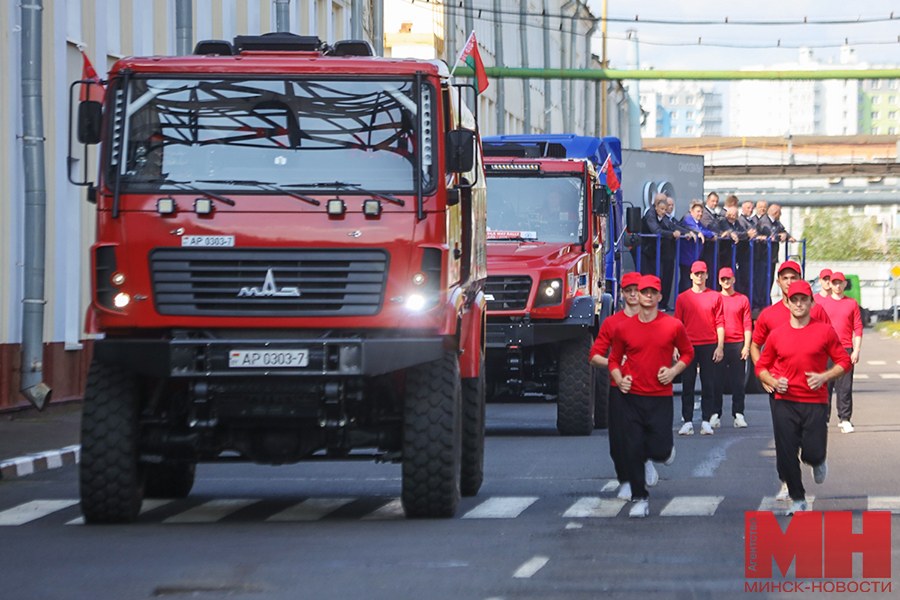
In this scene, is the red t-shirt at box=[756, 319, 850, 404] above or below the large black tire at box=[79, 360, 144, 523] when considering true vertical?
above

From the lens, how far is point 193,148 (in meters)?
9.57

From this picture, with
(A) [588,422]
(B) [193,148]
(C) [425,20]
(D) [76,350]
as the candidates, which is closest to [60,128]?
(D) [76,350]

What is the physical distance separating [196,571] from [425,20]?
143ft

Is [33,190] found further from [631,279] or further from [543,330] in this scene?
[631,279]

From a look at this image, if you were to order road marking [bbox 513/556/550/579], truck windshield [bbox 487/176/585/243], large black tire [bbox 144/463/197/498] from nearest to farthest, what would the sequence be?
road marking [bbox 513/556/550/579] → large black tire [bbox 144/463/197/498] → truck windshield [bbox 487/176/585/243]

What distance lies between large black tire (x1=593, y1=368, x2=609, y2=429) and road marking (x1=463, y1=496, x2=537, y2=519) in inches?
253

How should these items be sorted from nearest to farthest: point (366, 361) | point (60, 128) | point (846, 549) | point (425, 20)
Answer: point (846, 549)
point (366, 361)
point (60, 128)
point (425, 20)

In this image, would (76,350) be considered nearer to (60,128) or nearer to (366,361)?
(60,128)

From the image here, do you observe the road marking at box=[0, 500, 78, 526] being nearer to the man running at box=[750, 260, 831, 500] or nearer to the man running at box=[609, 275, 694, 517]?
the man running at box=[609, 275, 694, 517]

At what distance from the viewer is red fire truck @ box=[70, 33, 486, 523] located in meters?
9.37

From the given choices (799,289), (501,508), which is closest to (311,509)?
(501,508)

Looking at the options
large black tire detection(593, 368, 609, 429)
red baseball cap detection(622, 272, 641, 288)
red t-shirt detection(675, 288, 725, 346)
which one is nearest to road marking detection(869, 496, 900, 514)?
red baseball cap detection(622, 272, 641, 288)

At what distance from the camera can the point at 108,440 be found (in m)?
9.47

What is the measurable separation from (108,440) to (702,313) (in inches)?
352
